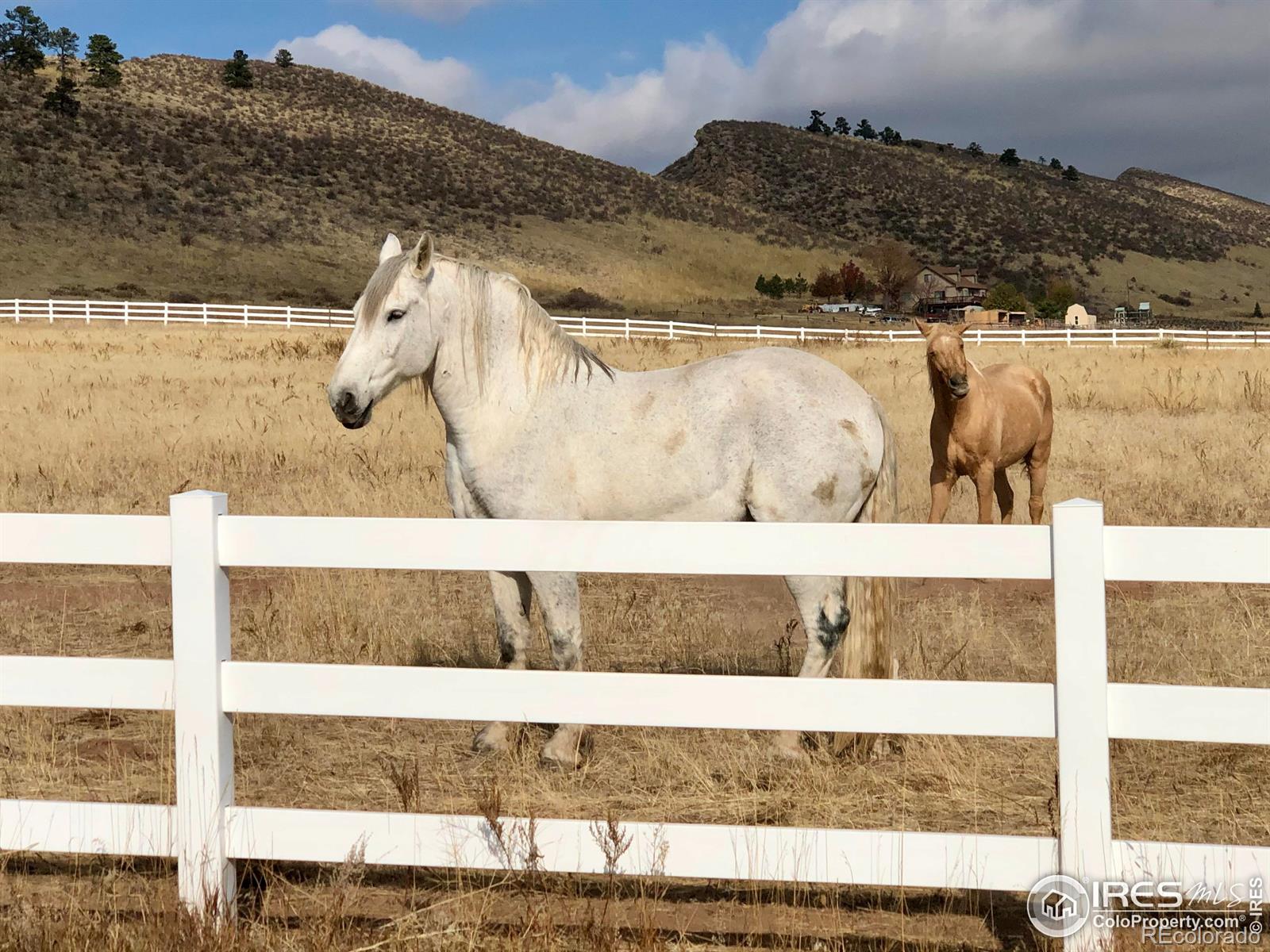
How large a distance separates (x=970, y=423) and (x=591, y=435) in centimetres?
580

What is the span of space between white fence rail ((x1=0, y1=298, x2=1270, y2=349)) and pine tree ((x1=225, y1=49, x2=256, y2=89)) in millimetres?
53696

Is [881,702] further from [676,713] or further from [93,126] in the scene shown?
[93,126]

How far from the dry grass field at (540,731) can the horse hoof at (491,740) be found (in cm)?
12

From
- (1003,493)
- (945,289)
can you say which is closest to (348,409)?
(1003,493)

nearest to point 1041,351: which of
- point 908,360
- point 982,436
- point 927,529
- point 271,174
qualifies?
point 908,360

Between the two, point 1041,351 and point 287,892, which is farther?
point 1041,351

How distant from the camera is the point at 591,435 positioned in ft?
18.9

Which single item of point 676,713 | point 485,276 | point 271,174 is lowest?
point 676,713

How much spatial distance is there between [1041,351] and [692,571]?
24.9m

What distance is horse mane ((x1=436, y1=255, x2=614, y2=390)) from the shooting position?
5816 mm

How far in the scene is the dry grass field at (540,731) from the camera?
12.7 feet

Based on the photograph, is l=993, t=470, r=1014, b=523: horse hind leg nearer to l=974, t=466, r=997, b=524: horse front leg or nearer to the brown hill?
l=974, t=466, r=997, b=524: horse front leg

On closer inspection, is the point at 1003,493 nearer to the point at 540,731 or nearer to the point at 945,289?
the point at 540,731

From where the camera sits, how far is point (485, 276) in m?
5.92
